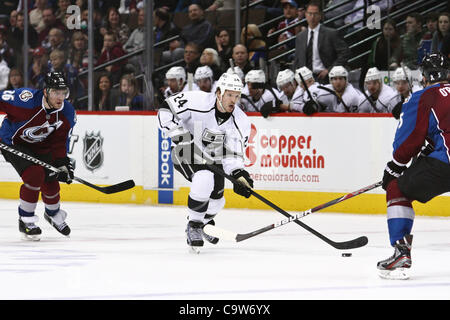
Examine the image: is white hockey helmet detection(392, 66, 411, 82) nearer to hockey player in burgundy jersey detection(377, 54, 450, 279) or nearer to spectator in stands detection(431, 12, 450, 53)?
spectator in stands detection(431, 12, 450, 53)

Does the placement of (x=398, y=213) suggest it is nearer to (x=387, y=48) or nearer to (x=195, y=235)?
(x=195, y=235)

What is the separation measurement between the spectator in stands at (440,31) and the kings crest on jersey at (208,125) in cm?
301

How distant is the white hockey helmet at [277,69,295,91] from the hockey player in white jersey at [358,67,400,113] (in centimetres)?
70

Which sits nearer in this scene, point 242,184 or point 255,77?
point 242,184

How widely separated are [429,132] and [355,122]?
11.9 feet

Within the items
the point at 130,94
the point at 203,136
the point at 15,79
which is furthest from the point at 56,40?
the point at 203,136

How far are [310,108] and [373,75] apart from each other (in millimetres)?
607

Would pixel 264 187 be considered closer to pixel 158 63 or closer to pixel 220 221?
pixel 220 221

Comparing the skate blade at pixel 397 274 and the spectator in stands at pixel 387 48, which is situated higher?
the spectator in stands at pixel 387 48

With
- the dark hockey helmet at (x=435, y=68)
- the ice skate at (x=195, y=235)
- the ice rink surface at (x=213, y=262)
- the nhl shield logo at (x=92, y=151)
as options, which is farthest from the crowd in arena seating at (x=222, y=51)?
the dark hockey helmet at (x=435, y=68)

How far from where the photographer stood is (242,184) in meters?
5.78

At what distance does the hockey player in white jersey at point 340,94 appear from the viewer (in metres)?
8.69

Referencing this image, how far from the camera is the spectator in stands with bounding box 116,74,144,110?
9.66 metres

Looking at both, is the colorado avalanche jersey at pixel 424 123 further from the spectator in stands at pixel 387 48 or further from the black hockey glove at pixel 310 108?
the spectator in stands at pixel 387 48
